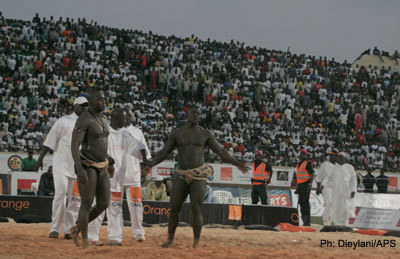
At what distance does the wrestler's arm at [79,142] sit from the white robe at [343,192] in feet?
37.5

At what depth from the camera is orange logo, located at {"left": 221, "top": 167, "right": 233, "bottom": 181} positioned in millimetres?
31469

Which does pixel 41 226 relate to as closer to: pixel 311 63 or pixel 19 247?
pixel 19 247

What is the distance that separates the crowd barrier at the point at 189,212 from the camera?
59.0 ft

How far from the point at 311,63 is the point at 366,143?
29.9ft

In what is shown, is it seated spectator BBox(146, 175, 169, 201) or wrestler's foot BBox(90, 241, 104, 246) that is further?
seated spectator BBox(146, 175, 169, 201)

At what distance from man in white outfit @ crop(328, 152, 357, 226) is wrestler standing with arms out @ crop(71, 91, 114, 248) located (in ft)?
36.1

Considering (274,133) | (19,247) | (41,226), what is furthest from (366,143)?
(19,247)

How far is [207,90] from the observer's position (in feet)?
131

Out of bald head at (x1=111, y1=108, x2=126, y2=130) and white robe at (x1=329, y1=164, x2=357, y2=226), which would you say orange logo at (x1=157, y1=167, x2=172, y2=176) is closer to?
white robe at (x1=329, y1=164, x2=357, y2=226)

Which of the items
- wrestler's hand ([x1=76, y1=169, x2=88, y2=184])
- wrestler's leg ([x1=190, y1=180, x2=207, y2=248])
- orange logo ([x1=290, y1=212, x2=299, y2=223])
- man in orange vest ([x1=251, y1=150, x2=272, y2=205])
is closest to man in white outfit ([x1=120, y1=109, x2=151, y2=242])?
wrestler's leg ([x1=190, y1=180, x2=207, y2=248])

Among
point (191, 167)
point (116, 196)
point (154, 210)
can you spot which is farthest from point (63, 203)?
point (154, 210)

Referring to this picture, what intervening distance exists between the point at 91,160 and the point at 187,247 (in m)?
2.34

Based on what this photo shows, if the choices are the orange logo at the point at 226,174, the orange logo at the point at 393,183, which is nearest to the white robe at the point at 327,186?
the orange logo at the point at 226,174

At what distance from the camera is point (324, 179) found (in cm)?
2012
